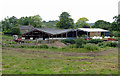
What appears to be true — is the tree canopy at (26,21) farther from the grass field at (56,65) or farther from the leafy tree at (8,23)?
the grass field at (56,65)

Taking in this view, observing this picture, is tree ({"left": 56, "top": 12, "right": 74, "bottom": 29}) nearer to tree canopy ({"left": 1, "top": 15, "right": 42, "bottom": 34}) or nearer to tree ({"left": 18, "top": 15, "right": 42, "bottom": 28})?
tree canopy ({"left": 1, "top": 15, "right": 42, "bottom": 34})

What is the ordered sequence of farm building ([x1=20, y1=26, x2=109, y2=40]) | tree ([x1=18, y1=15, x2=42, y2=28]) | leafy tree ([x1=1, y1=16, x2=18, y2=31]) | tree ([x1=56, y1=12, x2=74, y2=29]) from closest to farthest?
farm building ([x1=20, y1=26, x2=109, y2=40]), tree ([x1=56, y1=12, x2=74, y2=29]), leafy tree ([x1=1, y1=16, x2=18, y2=31]), tree ([x1=18, y1=15, x2=42, y2=28])

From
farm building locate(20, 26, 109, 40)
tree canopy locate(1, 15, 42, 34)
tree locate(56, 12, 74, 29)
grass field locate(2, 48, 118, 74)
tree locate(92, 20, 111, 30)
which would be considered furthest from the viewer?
tree canopy locate(1, 15, 42, 34)

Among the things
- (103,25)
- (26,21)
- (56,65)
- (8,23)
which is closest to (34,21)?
(26,21)

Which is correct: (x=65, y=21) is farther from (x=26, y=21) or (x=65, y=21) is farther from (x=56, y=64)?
(x=56, y=64)

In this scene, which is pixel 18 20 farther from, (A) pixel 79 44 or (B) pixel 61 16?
(A) pixel 79 44

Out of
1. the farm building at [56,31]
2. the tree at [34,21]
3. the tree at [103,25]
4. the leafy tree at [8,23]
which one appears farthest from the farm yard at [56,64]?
the tree at [34,21]

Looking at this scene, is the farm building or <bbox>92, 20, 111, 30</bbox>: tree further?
<bbox>92, 20, 111, 30</bbox>: tree

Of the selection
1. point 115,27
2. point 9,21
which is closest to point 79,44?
point 115,27

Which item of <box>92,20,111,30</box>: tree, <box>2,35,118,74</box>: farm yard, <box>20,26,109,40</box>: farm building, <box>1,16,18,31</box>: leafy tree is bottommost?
<box>2,35,118,74</box>: farm yard

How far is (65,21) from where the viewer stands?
8225 cm

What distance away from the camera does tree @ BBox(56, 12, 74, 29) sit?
8169cm

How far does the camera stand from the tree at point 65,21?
81688 millimetres

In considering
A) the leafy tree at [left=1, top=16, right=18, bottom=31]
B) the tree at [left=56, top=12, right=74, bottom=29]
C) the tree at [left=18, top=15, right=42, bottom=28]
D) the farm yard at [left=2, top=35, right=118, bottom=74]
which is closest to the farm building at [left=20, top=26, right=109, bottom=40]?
the tree at [left=56, top=12, right=74, bottom=29]
